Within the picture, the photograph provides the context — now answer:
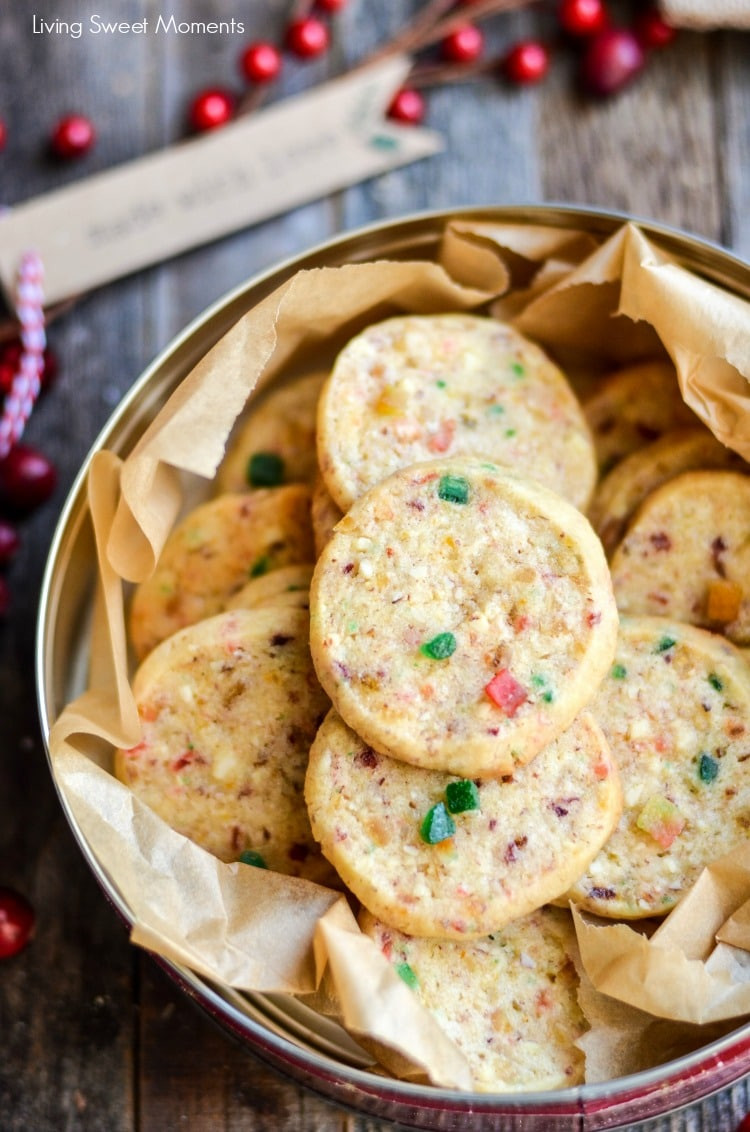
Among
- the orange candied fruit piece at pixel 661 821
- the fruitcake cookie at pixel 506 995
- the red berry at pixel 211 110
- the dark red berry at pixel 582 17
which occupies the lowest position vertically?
the fruitcake cookie at pixel 506 995

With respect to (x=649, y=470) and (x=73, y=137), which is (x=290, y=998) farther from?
(x=73, y=137)

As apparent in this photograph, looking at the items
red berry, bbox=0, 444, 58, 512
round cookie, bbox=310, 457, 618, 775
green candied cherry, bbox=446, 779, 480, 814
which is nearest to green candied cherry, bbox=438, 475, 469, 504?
round cookie, bbox=310, 457, 618, 775

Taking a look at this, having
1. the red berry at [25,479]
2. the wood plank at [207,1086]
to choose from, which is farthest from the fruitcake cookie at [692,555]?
the red berry at [25,479]

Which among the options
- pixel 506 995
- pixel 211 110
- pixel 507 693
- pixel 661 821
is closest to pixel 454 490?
pixel 507 693

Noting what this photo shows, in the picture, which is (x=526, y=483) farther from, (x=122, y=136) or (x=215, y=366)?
(x=122, y=136)

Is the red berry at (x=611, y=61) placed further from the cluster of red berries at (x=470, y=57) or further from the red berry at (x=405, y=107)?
the red berry at (x=405, y=107)

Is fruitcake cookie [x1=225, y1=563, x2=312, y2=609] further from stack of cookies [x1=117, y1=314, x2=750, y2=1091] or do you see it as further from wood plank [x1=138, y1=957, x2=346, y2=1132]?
wood plank [x1=138, y1=957, x2=346, y2=1132]
